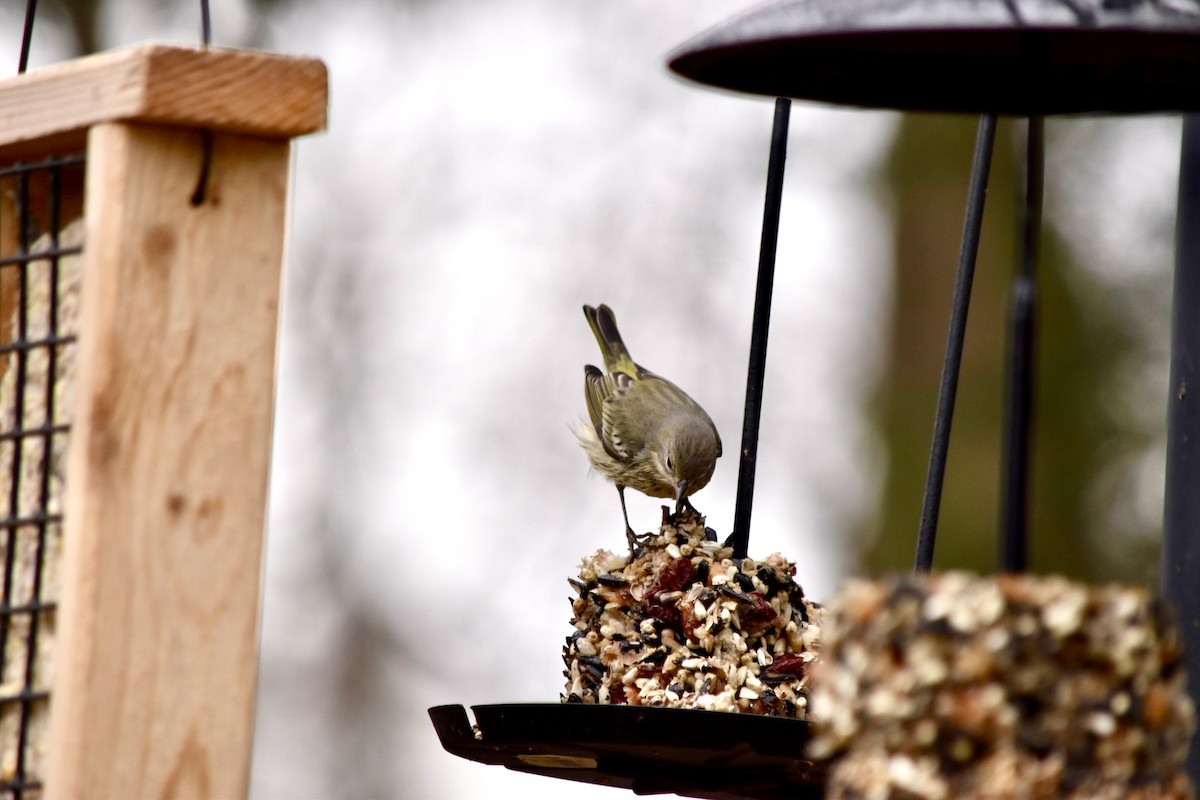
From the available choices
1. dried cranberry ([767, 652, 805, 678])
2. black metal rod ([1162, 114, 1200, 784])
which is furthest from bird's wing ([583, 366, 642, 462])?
black metal rod ([1162, 114, 1200, 784])

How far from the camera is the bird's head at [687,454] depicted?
5031 millimetres

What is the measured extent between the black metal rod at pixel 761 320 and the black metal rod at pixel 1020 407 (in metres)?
1.40

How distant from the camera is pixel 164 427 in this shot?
2613 mm

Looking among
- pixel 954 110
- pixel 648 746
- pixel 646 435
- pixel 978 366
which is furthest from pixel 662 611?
pixel 978 366

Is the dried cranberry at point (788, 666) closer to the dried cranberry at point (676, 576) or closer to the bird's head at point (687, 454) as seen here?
the dried cranberry at point (676, 576)

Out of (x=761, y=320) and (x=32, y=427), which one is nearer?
(x=32, y=427)

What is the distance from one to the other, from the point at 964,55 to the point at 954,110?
0.50 feet

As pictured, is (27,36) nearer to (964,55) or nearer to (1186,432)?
(964,55)

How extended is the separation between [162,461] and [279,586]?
6.84 meters

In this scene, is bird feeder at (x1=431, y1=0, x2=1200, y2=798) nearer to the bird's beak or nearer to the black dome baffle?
the black dome baffle

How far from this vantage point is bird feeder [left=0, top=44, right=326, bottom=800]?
2.54 metres

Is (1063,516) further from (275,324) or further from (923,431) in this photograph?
(275,324)

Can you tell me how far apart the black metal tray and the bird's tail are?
334cm

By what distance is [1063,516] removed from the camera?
9.04 m
